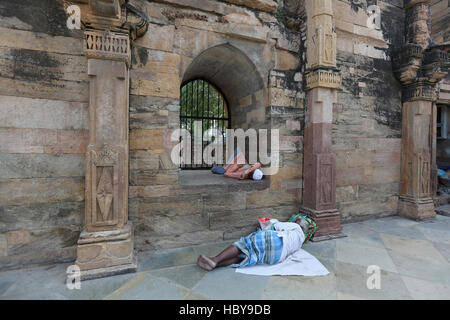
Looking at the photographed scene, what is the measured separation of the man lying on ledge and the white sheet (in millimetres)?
1414

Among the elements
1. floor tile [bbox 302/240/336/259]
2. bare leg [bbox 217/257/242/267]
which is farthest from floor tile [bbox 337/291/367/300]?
bare leg [bbox 217/257/242/267]

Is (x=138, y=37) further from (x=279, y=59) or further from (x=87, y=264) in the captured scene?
(x=87, y=264)

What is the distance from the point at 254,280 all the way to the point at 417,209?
13.5ft

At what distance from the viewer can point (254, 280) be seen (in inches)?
100

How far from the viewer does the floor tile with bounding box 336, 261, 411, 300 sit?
2.30 metres

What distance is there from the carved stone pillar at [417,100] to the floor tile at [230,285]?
4140 millimetres

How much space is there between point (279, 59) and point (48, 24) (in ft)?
10.4

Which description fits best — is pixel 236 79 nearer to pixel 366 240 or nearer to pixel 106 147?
pixel 106 147

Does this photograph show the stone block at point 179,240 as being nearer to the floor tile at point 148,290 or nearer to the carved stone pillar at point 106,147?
the carved stone pillar at point 106,147

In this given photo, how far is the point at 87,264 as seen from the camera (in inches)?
101

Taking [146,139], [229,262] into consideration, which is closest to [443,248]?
[229,262]

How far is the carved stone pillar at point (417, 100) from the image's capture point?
15.6 feet

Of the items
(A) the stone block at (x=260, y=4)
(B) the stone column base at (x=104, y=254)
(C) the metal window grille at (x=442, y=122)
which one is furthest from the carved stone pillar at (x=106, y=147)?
(C) the metal window grille at (x=442, y=122)

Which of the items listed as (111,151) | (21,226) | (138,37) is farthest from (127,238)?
(138,37)
